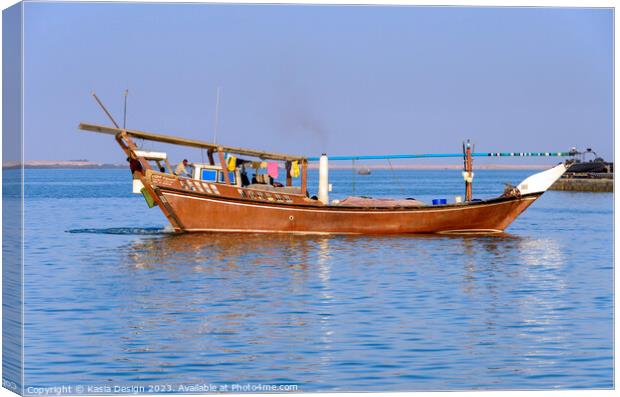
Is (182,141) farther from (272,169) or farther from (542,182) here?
(542,182)

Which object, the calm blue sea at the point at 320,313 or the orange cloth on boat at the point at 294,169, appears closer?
the calm blue sea at the point at 320,313

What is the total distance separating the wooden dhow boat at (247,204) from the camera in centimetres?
4419

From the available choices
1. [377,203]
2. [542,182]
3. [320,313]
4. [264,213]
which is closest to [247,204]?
[264,213]

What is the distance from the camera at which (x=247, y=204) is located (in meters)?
44.9

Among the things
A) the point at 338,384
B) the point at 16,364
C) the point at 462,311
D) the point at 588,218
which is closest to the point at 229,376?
the point at 338,384

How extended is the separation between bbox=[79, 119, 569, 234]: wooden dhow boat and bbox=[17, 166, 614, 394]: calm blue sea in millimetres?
796

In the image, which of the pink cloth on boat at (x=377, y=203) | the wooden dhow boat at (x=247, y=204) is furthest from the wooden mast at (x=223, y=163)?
the pink cloth on boat at (x=377, y=203)

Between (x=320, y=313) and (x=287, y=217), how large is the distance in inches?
760

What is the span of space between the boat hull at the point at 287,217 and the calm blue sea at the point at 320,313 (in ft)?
2.06

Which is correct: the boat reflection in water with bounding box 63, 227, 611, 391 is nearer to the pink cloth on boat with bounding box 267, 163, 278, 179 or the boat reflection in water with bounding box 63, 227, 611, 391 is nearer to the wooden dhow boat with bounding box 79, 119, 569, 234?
the wooden dhow boat with bounding box 79, 119, 569, 234

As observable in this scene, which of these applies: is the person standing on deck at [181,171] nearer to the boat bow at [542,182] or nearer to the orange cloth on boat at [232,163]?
the orange cloth on boat at [232,163]

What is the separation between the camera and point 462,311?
2627 cm

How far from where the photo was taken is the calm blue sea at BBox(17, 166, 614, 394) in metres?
19.4

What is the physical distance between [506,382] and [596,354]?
3.17 m
